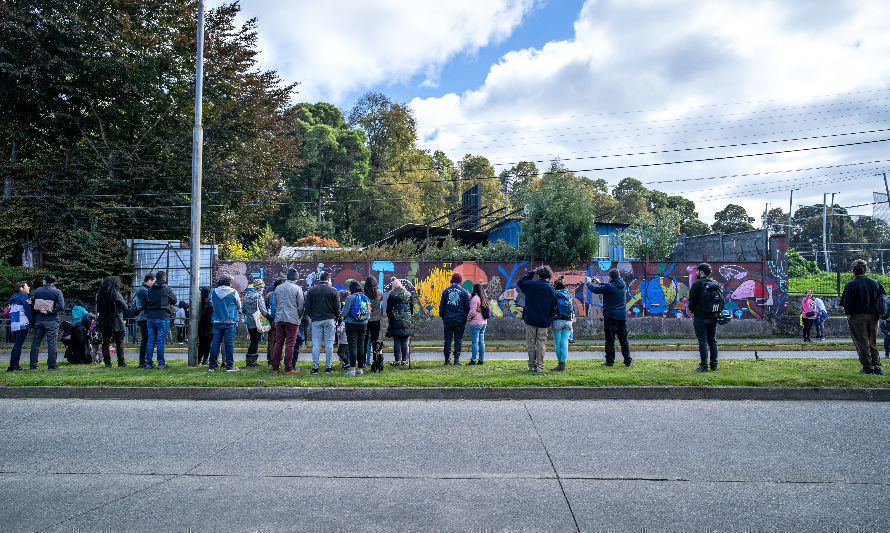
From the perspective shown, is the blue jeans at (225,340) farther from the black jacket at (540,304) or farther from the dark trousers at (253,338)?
the black jacket at (540,304)

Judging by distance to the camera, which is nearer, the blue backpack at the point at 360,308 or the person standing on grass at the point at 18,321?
the blue backpack at the point at 360,308

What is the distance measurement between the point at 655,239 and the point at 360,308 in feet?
70.4

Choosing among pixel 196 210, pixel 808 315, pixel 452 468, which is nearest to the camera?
pixel 452 468

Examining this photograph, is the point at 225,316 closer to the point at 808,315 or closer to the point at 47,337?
the point at 47,337

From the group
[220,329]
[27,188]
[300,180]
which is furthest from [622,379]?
[300,180]

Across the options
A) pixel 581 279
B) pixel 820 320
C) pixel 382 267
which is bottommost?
pixel 820 320

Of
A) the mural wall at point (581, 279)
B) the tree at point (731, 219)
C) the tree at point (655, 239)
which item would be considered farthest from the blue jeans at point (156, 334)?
the tree at point (731, 219)

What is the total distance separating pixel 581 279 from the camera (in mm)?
21484

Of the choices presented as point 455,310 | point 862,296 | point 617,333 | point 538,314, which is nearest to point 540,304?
point 538,314

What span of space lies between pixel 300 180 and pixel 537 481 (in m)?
48.3

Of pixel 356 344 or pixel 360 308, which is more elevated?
pixel 360 308

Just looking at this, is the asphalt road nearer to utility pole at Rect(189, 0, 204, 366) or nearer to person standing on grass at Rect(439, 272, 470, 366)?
person standing on grass at Rect(439, 272, 470, 366)

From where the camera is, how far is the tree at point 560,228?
70.8 ft

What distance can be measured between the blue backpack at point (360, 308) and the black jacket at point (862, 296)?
320 inches
